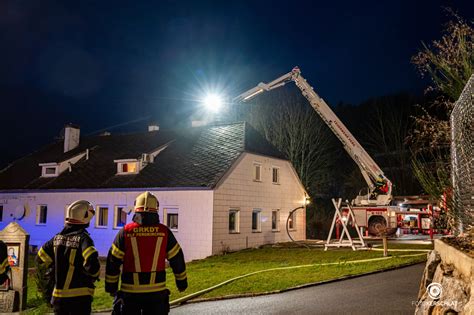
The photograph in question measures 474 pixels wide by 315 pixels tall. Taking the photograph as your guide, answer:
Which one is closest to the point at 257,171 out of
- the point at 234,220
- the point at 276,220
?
the point at 276,220

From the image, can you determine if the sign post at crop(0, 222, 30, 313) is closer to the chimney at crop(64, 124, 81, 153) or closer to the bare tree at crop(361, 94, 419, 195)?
the chimney at crop(64, 124, 81, 153)

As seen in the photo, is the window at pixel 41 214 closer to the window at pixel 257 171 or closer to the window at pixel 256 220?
the window at pixel 256 220

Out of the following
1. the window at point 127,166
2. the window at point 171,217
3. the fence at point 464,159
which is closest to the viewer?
the fence at point 464,159

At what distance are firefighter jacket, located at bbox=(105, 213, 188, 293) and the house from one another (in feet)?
51.5

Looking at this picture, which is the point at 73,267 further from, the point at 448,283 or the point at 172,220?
the point at 172,220

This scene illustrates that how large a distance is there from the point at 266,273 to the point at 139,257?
849 centimetres

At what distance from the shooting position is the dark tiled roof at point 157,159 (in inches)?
916

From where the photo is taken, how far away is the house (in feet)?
71.1

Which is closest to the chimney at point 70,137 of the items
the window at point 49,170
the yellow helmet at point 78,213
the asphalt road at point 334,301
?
the window at point 49,170

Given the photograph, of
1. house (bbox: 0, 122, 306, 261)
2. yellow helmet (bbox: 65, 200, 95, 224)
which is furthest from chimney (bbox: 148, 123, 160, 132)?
yellow helmet (bbox: 65, 200, 95, 224)

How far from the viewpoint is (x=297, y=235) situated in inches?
1094

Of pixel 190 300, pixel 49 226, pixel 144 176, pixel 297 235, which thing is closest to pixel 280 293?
pixel 190 300

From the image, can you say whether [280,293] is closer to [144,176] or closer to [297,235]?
[144,176]

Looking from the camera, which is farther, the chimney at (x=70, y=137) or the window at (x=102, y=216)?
the chimney at (x=70, y=137)
